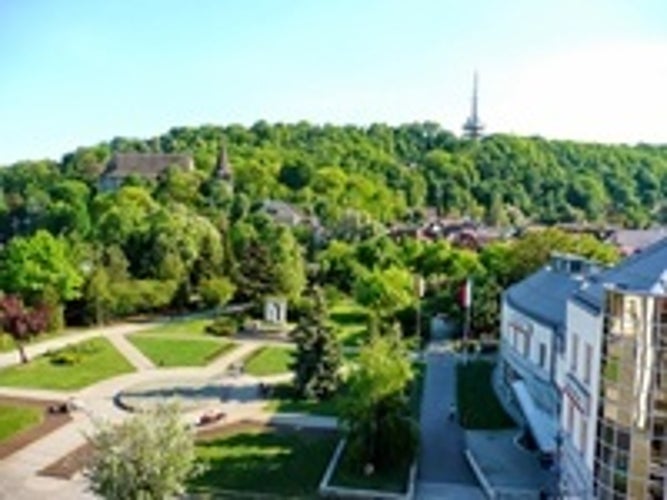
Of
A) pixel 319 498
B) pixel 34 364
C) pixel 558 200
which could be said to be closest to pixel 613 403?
pixel 319 498

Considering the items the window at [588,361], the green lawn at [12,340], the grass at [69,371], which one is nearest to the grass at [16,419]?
the grass at [69,371]

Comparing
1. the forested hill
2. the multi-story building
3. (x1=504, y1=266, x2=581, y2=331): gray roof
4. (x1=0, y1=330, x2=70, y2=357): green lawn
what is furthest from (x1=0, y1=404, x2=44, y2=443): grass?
the forested hill

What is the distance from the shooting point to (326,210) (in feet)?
337

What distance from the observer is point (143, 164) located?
117062mm

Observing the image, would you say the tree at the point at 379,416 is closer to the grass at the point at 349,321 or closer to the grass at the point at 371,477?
the grass at the point at 371,477

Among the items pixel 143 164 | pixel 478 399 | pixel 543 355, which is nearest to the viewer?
pixel 543 355

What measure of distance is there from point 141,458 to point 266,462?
861 centimetres

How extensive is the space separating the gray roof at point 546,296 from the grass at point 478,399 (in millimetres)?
4554

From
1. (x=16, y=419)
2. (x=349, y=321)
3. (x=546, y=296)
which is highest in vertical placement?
(x=546, y=296)

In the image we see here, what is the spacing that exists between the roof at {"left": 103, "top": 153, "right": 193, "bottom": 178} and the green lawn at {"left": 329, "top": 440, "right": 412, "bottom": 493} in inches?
3474

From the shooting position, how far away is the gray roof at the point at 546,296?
33.9 m

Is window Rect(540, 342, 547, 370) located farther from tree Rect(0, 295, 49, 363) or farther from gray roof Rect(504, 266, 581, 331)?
tree Rect(0, 295, 49, 363)

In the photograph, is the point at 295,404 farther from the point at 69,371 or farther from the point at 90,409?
the point at 69,371

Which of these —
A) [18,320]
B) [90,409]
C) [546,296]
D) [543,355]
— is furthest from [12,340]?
[543,355]
